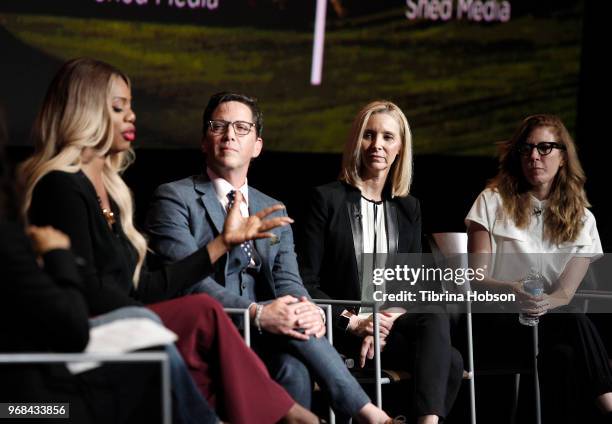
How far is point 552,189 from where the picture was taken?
15.4ft

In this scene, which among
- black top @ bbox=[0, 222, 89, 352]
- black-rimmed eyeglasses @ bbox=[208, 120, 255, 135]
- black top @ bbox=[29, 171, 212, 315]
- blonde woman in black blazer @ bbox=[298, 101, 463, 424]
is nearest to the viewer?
black top @ bbox=[0, 222, 89, 352]

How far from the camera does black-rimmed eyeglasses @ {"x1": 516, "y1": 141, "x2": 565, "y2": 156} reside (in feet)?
15.1

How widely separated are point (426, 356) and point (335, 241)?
61 cm

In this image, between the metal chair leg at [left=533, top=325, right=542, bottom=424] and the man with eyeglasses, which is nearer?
the man with eyeglasses

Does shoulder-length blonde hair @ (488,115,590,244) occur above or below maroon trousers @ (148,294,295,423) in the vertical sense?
above

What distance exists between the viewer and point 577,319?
4.27 metres

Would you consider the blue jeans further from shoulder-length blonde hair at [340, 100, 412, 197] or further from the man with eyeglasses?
shoulder-length blonde hair at [340, 100, 412, 197]

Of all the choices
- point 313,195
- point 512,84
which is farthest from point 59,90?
point 512,84

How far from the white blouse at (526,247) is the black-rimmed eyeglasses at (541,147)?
21cm

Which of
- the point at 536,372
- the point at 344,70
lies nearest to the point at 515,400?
the point at 536,372

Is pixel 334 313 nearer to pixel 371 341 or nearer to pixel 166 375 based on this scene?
pixel 371 341

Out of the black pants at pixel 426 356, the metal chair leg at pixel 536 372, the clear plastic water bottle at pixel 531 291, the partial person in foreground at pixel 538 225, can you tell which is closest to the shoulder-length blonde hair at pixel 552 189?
the partial person in foreground at pixel 538 225

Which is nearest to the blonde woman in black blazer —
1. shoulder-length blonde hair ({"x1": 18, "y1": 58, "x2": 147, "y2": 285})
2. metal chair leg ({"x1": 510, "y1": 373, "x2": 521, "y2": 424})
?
metal chair leg ({"x1": 510, "y1": 373, "x2": 521, "y2": 424})

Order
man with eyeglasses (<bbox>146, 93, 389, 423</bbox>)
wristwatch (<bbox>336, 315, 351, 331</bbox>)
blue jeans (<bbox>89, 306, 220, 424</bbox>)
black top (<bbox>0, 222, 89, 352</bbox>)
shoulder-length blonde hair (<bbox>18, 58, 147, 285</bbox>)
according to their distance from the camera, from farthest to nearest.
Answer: wristwatch (<bbox>336, 315, 351, 331</bbox>) < man with eyeglasses (<bbox>146, 93, 389, 423</bbox>) < shoulder-length blonde hair (<bbox>18, 58, 147, 285</bbox>) < blue jeans (<bbox>89, 306, 220, 424</bbox>) < black top (<bbox>0, 222, 89, 352</bbox>)
